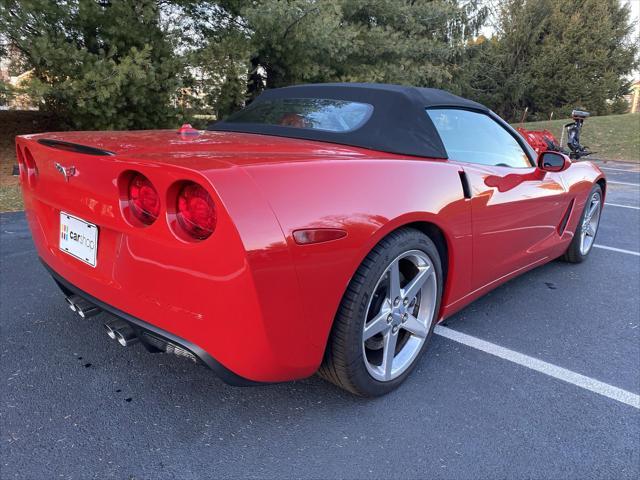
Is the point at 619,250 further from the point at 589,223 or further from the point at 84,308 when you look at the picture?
the point at 84,308

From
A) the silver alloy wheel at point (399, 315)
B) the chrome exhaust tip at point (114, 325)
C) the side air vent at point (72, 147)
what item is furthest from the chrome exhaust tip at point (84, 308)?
the silver alloy wheel at point (399, 315)

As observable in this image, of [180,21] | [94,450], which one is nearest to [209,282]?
[94,450]

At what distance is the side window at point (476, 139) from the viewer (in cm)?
268

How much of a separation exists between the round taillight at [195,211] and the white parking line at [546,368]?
5.84 feet

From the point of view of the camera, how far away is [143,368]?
93.4 inches

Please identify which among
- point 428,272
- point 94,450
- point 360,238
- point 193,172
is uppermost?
point 193,172

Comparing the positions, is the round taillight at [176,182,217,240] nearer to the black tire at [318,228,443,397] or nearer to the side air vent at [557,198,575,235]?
the black tire at [318,228,443,397]

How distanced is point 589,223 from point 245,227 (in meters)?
3.92

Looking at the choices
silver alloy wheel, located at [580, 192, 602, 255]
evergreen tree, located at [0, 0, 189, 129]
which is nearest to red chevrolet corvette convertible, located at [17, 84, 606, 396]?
silver alloy wheel, located at [580, 192, 602, 255]

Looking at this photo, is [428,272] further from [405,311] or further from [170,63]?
[170,63]

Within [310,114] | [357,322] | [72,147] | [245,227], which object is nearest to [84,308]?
[72,147]

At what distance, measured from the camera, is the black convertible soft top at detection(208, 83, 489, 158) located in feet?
7.78

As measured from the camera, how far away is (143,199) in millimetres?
1763

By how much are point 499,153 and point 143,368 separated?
238 cm
